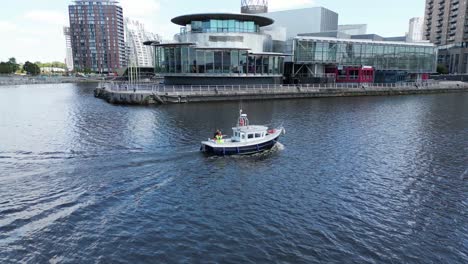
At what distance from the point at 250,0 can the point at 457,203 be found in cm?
12533

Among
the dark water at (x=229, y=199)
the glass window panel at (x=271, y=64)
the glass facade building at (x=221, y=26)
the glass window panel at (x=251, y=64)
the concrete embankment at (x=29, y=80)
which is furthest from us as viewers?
the concrete embankment at (x=29, y=80)

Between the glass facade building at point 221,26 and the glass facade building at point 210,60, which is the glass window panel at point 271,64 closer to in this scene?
the glass facade building at point 210,60

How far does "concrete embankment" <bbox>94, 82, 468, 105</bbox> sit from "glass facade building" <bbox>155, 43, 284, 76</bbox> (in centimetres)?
866

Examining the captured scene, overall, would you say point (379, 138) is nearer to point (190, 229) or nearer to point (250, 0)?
point (190, 229)

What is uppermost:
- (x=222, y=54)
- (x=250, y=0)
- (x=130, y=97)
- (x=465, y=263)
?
(x=250, y=0)

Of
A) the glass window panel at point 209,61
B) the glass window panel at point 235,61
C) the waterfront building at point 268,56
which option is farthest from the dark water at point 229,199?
the waterfront building at point 268,56

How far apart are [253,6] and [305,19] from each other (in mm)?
22660

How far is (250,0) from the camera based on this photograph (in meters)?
134

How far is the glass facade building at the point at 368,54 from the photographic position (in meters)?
101

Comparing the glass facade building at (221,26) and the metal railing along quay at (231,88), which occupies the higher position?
the glass facade building at (221,26)

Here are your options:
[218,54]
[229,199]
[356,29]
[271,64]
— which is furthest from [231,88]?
[356,29]

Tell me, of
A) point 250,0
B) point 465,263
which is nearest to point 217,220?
point 465,263

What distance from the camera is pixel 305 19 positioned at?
139375 mm

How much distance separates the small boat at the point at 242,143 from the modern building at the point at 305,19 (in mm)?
110704
